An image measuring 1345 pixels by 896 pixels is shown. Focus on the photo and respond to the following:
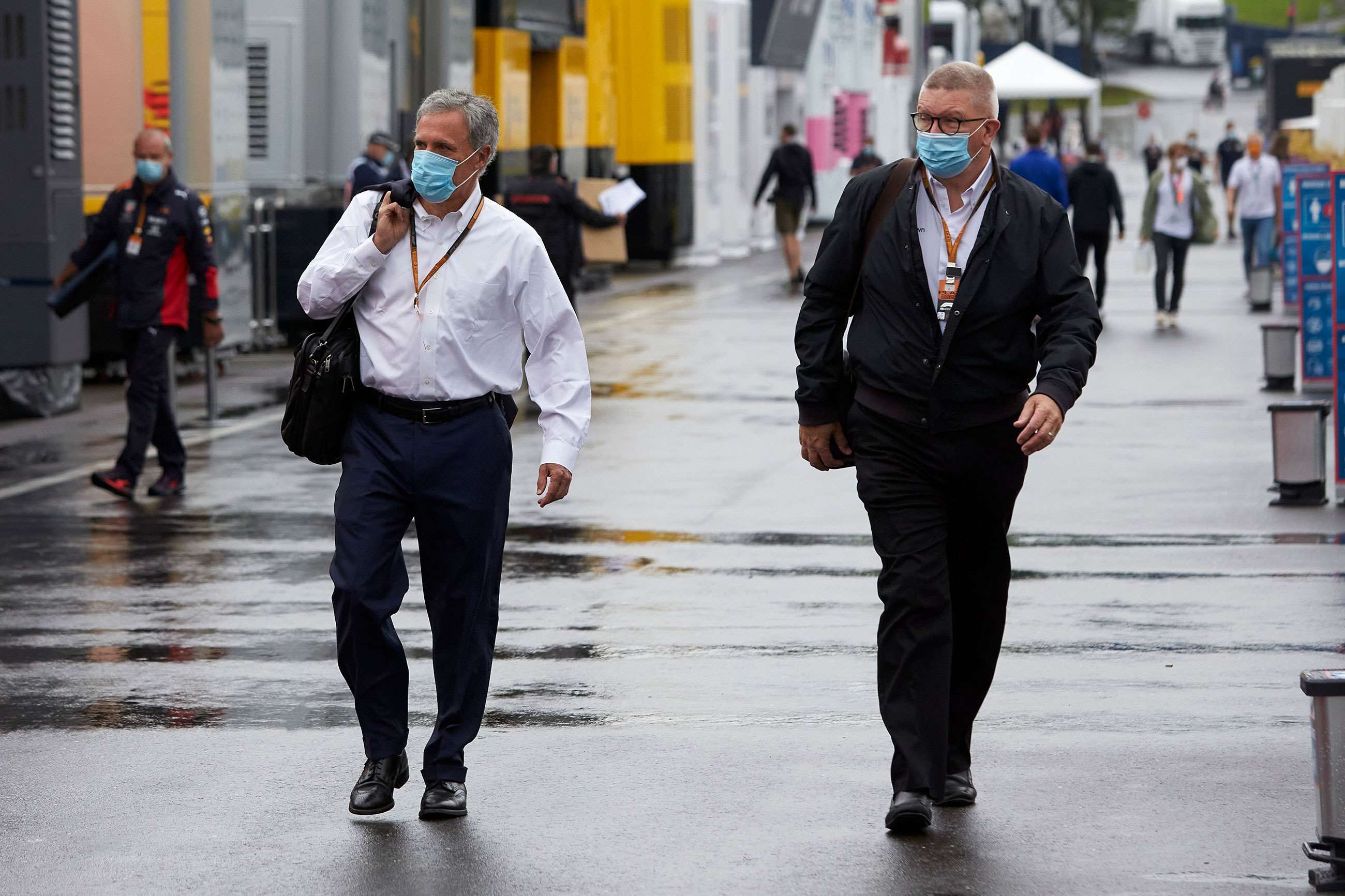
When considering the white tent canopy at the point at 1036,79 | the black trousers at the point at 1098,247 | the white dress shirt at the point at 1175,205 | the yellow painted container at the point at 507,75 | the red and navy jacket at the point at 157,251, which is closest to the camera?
the red and navy jacket at the point at 157,251

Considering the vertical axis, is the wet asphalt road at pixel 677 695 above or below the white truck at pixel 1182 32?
below

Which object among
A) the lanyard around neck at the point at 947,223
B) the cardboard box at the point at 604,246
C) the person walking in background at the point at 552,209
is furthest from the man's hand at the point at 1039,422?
the cardboard box at the point at 604,246

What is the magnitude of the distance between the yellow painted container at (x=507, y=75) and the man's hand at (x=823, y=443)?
68.2 ft

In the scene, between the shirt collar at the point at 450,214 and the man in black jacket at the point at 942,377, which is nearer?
the man in black jacket at the point at 942,377

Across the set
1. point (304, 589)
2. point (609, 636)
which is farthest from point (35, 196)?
point (609, 636)

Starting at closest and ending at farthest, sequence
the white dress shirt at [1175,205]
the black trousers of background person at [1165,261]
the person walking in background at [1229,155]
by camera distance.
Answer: the white dress shirt at [1175,205]
the black trousers of background person at [1165,261]
the person walking in background at [1229,155]

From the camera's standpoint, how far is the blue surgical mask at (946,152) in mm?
5617

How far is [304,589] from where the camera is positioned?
9203mm

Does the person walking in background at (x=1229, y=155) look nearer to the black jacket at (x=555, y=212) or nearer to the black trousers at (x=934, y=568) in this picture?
the black jacket at (x=555, y=212)

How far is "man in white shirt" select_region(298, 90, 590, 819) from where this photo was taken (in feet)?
18.6

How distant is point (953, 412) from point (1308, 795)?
54.6 inches

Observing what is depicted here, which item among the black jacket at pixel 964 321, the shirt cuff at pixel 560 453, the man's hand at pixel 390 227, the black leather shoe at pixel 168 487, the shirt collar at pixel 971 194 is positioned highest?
the shirt collar at pixel 971 194

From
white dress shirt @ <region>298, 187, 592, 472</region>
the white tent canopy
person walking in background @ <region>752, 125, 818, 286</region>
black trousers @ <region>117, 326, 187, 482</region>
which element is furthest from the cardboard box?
white dress shirt @ <region>298, 187, 592, 472</region>

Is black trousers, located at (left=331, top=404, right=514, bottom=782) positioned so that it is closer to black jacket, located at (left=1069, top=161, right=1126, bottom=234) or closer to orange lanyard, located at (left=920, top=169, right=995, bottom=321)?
orange lanyard, located at (left=920, top=169, right=995, bottom=321)
